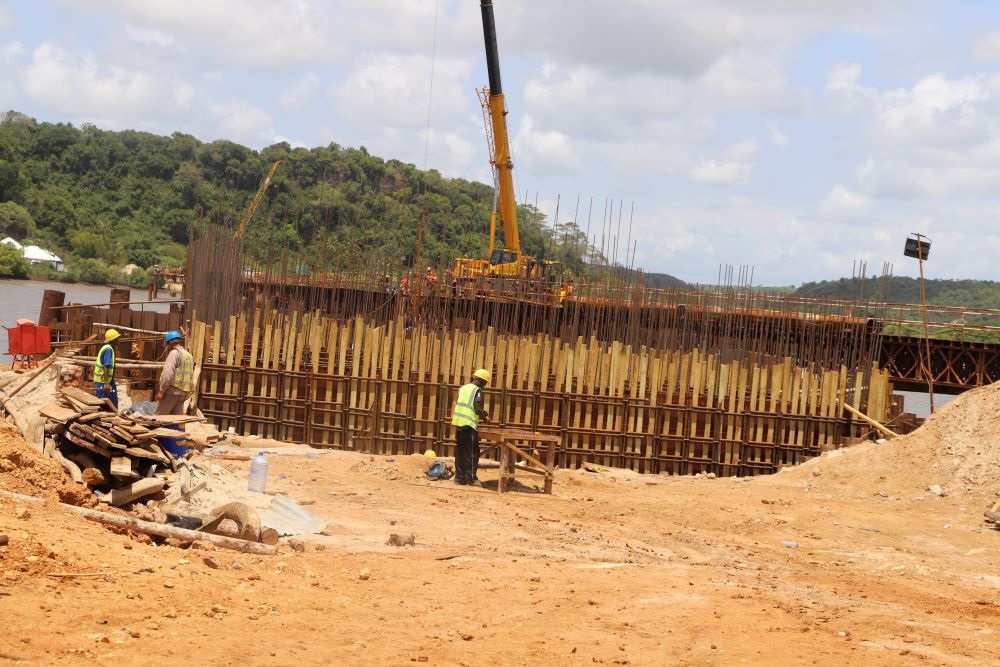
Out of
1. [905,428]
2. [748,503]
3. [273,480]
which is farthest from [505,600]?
[905,428]

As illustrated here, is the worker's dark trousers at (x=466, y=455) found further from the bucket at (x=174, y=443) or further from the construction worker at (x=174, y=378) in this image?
the bucket at (x=174, y=443)

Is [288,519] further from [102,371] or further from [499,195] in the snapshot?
[499,195]

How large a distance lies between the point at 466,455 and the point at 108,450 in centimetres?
496

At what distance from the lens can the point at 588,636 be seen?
7172 millimetres

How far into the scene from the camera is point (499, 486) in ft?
43.1

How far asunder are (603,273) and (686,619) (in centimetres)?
1309

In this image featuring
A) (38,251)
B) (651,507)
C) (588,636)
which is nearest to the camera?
(588,636)

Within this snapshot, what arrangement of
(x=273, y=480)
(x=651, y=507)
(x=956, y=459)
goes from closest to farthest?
1. (x=273, y=480)
2. (x=651, y=507)
3. (x=956, y=459)

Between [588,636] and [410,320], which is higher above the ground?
[410,320]

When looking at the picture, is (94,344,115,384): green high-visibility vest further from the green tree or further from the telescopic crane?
the green tree

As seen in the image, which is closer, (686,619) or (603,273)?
(686,619)

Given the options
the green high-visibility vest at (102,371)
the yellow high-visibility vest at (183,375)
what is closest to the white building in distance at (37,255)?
the green high-visibility vest at (102,371)

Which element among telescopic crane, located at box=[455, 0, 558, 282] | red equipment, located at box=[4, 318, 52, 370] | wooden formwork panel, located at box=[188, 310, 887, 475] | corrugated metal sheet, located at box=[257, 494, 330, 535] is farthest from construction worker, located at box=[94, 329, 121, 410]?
telescopic crane, located at box=[455, 0, 558, 282]

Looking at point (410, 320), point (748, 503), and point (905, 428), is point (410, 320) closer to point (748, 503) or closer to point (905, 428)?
point (748, 503)
